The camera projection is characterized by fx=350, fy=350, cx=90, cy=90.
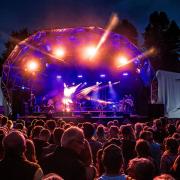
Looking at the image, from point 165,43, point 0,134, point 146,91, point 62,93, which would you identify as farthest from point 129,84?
point 0,134

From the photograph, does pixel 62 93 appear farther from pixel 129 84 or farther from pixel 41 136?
pixel 41 136

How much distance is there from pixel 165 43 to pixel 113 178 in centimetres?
4264

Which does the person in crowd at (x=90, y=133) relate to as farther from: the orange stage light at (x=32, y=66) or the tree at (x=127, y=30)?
the tree at (x=127, y=30)

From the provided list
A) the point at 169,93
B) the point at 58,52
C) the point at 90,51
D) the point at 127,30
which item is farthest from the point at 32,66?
the point at 127,30

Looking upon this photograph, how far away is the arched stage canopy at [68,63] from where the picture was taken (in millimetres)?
20641

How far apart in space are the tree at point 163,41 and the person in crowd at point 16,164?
40838 millimetres

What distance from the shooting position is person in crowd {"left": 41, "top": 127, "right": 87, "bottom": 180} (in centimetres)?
379

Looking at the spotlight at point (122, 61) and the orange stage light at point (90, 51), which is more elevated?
the orange stage light at point (90, 51)

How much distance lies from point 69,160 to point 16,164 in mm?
593

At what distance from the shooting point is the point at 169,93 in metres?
25.6

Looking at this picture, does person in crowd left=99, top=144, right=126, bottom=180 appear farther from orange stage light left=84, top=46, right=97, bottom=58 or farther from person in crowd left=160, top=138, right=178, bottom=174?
orange stage light left=84, top=46, right=97, bottom=58

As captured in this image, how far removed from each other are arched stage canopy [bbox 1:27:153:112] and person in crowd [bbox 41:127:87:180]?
1612 centimetres

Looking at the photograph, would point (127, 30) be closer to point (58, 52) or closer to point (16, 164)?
point (58, 52)

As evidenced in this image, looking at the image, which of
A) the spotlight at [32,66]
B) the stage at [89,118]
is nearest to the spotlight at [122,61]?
the stage at [89,118]
